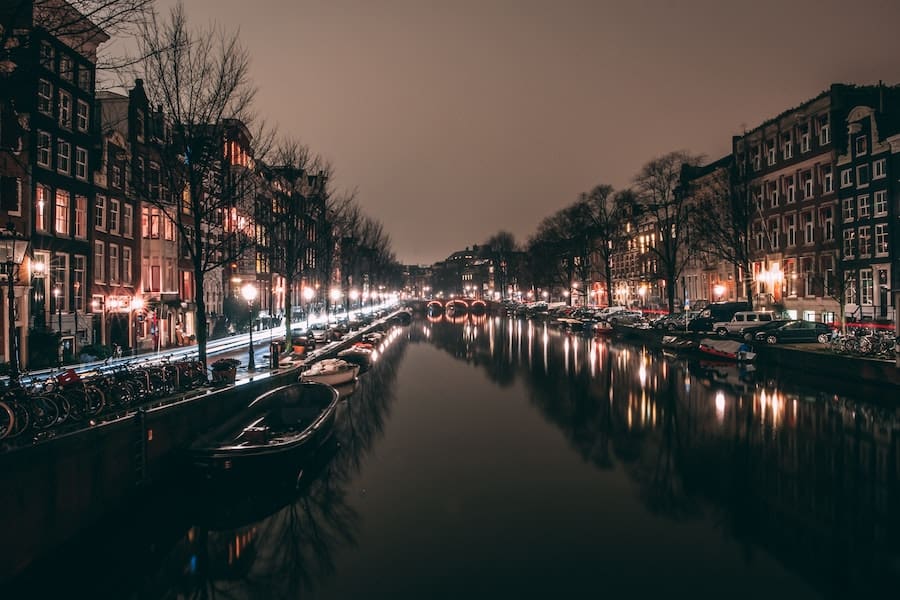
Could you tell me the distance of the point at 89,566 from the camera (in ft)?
41.9

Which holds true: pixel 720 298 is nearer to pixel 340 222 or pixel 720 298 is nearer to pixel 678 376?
pixel 678 376

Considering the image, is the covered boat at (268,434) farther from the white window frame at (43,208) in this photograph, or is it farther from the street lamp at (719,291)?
the street lamp at (719,291)

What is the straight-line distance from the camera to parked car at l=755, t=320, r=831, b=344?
143 feet

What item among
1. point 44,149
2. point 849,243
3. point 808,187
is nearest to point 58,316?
point 44,149

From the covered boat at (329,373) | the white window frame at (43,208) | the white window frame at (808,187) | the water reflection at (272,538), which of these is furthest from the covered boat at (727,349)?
the white window frame at (43,208)

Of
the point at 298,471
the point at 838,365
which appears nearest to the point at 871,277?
the point at 838,365

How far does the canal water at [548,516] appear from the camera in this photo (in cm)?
1245

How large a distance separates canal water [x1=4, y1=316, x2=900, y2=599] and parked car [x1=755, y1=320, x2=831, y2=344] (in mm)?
14569

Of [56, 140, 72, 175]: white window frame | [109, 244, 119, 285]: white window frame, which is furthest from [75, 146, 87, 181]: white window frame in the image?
[109, 244, 119, 285]: white window frame

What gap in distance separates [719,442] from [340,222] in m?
53.2

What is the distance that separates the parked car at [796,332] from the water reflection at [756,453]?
5823 mm

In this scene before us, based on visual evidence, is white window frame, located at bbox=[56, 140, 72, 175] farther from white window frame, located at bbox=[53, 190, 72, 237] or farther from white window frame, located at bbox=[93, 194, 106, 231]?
white window frame, located at bbox=[93, 194, 106, 231]

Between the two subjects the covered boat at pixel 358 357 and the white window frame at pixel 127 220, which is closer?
the white window frame at pixel 127 220

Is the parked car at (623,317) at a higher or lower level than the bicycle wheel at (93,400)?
higher
